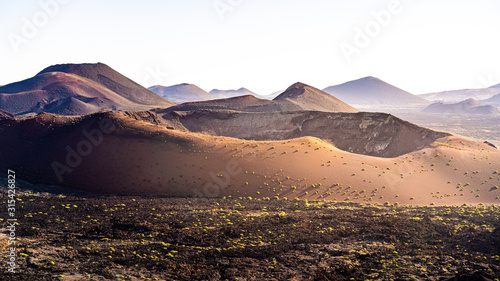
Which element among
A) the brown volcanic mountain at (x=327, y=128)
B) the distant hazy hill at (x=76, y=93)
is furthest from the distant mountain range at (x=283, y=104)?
the distant hazy hill at (x=76, y=93)

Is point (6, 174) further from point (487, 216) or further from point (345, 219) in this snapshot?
point (487, 216)

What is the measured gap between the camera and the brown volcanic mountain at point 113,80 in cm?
14225

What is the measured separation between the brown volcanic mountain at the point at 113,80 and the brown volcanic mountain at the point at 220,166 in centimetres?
10846

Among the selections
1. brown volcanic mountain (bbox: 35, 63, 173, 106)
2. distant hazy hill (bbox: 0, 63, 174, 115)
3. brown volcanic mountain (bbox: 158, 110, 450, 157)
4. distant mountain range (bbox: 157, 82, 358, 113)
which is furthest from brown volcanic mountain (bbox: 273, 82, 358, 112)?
brown volcanic mountain (bbox: 35, 63, 173, 106)

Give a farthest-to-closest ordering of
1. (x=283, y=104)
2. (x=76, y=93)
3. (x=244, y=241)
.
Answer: (x=76, y=93) < (x=283, y=104) < (x=244, y=241)

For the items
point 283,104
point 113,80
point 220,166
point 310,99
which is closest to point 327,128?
point 220,166

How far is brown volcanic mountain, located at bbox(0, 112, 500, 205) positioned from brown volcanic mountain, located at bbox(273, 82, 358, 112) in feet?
182

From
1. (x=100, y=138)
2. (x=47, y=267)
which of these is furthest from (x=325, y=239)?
(x=100, y=138)

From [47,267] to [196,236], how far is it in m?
6.65

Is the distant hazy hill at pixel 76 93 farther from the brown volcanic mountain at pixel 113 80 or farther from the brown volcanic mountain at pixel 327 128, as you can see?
the brown volcanic mountain at pixel 327 128

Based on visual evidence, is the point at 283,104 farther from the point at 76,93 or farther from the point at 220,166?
the point at 76,93

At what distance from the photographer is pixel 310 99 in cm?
9794

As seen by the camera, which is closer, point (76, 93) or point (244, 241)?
point (244, 241)

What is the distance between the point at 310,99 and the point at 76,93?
89929 mm
